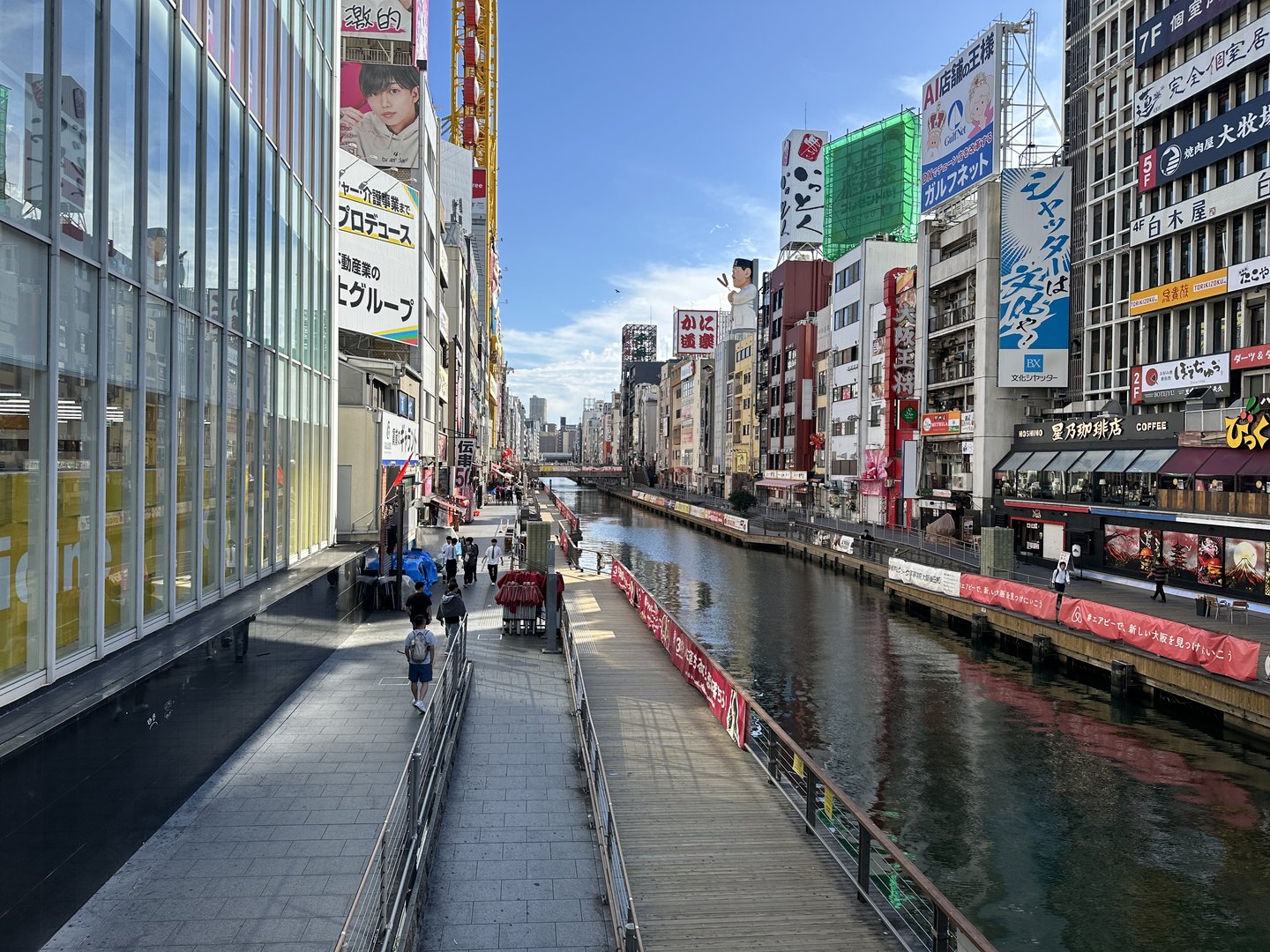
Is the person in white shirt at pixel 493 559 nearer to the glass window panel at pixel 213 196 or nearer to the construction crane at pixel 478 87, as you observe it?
the glass window panel at pixel 213 196

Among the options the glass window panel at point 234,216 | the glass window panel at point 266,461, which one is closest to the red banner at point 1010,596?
the glass window panel at point 266,461

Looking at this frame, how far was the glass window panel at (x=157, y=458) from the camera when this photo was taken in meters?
10.2

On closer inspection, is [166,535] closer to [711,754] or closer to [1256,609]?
[711,754]

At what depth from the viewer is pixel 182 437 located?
11.4 meters

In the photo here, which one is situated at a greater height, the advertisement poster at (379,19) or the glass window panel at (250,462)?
the advertisement poster at (379,19)

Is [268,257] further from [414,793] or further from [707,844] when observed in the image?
[707,844]

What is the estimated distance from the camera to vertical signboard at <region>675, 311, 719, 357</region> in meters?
145

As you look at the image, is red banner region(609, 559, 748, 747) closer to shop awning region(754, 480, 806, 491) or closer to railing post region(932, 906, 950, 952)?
railing post region(932, 906, 950, 952)

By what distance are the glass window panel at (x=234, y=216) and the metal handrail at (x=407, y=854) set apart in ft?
22.5

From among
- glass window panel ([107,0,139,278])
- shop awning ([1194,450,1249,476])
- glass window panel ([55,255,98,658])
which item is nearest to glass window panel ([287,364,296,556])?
glass window panel ([107,0,139,278])

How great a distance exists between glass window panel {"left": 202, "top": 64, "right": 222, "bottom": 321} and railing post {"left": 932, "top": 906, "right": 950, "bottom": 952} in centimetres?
1153

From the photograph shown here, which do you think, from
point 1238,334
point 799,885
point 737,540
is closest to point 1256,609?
point 1238,334

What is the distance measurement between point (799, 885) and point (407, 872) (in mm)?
3959

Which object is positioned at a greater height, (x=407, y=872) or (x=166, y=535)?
(x=166, y=535)
